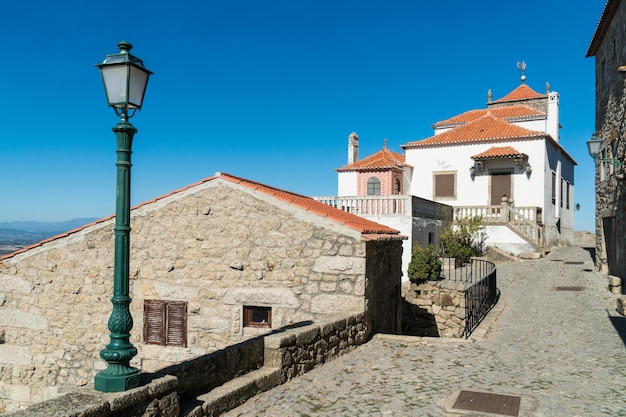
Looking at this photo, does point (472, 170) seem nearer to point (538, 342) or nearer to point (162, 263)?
point (538, 342)

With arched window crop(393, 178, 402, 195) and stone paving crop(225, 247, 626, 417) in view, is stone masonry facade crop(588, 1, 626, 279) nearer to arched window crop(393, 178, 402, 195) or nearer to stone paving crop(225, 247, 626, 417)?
stone paving crop(225, 247, 626, 417)

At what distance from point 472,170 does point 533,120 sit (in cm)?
661

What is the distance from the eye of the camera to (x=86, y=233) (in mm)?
10617

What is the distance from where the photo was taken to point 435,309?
13984mm

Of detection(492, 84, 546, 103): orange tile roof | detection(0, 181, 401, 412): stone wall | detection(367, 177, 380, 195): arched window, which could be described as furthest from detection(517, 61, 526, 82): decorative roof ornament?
detection(0, 181, 401, 412): stone wall

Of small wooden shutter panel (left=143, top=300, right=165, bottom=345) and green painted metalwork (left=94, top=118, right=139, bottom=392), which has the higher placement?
green painted metalwork (left=94, top=118, right=139, bottom=392)

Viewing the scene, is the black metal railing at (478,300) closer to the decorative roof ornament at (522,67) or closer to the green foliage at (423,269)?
the green foliage at (423,269)

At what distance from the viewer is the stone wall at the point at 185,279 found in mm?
9109

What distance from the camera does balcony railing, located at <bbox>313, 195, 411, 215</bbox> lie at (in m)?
19.9

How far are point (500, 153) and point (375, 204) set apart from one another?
34.7 ft

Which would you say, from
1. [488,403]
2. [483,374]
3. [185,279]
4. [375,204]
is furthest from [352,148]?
[488,403]

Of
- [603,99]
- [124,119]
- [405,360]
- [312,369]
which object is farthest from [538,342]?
[603,99]

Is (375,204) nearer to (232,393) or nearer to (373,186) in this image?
(373,186)

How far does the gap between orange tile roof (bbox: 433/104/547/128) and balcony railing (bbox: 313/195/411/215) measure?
15530mm
